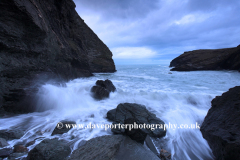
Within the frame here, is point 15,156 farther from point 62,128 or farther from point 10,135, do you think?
point 62,128

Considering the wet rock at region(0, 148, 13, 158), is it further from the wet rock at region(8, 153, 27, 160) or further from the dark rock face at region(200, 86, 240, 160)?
the dark rock face at region(200, 86, 240, 160)

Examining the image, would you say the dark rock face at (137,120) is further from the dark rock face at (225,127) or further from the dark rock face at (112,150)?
the dark rock face at (225,127)

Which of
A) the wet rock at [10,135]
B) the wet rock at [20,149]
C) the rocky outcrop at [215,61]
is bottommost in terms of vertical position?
the wet rock at [20,149]

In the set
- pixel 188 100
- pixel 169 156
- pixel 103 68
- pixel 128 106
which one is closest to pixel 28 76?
pixel 128 106

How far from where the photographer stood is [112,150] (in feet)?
7.44

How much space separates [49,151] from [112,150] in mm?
1174

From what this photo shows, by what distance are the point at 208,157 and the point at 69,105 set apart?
5.23 metres

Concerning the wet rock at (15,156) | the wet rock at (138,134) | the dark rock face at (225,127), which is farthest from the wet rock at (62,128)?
the dark rock face at (225,127)

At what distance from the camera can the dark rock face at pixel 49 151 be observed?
6.81 feet

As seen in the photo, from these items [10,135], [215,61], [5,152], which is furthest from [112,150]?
[215,61]

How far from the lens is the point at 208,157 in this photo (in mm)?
2812

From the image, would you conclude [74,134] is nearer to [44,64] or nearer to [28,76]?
[28,76]

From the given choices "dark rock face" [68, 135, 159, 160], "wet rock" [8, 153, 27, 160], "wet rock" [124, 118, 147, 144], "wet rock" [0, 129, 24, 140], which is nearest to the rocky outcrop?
"wet rock" [124, 118, 147, 144]

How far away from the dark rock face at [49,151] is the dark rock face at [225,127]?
119 inches
